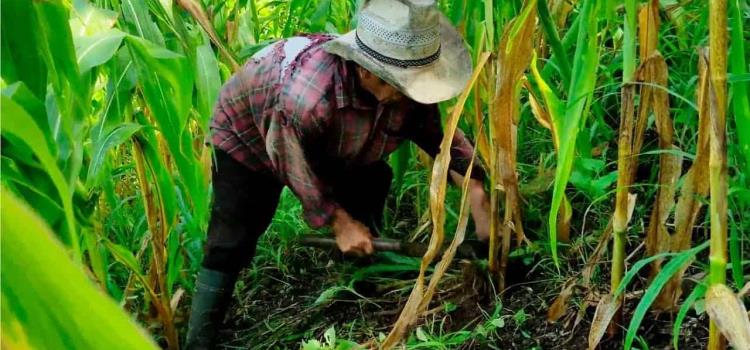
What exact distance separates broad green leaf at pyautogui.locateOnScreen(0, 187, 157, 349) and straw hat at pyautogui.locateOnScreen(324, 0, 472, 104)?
50.6 inches

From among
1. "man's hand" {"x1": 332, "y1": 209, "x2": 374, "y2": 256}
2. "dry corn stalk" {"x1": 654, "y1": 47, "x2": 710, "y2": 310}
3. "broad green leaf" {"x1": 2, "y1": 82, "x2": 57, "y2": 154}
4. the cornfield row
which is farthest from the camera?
"man's hand" {"x1": 332, "y1": 209, "x2": 374, "y2": 256}

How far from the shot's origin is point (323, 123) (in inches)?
64.5

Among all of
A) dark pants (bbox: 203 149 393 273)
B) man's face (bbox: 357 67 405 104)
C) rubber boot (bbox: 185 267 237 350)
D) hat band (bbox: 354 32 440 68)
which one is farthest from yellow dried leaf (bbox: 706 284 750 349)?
rubber boot (bbox: 185 267 237 350)

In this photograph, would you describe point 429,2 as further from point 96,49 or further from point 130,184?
point 130,184

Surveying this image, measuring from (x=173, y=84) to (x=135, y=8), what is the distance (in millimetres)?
140

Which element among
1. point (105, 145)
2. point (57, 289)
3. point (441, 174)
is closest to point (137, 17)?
point (105, 145)

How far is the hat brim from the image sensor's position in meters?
1.49

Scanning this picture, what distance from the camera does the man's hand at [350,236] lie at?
1.72 m

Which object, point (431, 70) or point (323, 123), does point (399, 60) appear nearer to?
point (431, 70)

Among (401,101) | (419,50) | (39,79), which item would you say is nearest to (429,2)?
(419,50)

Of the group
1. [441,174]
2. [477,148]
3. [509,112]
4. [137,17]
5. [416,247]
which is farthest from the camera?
[416,247]

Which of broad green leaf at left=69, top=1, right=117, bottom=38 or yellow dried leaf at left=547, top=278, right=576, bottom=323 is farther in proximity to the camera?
yellow dried leaf at left=547, top=278, right=576, bottom=323

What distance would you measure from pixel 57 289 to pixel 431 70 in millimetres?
1355

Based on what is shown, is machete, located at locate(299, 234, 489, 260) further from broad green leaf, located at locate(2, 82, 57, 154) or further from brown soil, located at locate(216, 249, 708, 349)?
broad green leaf, located at locate(2, 82, 57, 154)
